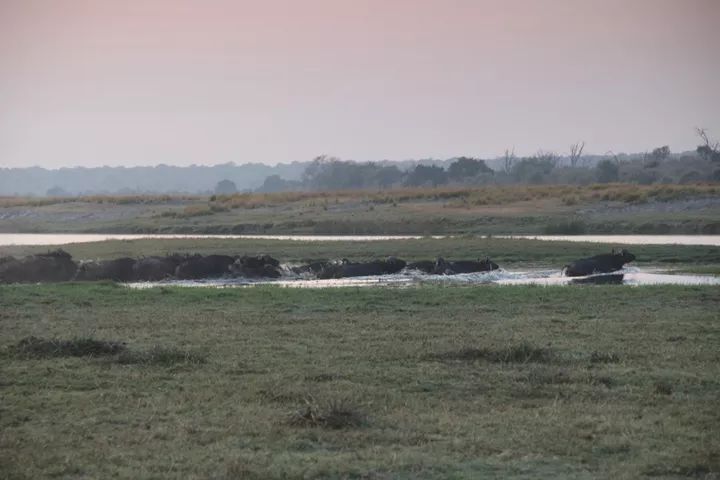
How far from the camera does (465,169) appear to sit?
110 metres

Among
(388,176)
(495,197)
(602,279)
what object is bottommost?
(602,279)

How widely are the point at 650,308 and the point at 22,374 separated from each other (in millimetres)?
9678

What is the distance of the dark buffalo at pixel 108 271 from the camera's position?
2492cm

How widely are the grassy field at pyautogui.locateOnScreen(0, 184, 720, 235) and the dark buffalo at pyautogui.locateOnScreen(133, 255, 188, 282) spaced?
17.9 metres

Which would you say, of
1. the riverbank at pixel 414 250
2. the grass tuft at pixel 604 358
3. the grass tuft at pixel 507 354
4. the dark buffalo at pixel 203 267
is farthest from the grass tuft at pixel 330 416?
the riverbank at pixel 414 250

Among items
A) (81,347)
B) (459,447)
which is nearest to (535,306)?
(81,347)

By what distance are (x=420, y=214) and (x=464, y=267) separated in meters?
21.9

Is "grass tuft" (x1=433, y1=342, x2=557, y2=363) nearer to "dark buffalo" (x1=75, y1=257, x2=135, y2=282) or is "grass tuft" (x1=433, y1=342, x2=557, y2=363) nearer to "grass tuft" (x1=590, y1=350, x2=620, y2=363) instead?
"grass tuft" (x1=590, y1=350, x2=620, y2=363)

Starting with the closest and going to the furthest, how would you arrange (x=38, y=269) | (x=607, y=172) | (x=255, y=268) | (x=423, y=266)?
1. (x=38, y=269)
2. (x=255, y=268)
3. (x=423, y=266)
4. (x=607, y=172)

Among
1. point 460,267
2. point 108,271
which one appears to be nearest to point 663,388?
point 460,267

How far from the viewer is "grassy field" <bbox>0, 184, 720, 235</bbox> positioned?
41688 millimetres

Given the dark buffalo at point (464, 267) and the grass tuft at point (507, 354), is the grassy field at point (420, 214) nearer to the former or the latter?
the dark buffalo at point (464, 267)

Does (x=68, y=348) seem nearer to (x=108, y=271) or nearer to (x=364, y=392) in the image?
(x=364, y=392)

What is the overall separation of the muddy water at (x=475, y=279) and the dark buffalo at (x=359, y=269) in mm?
324
